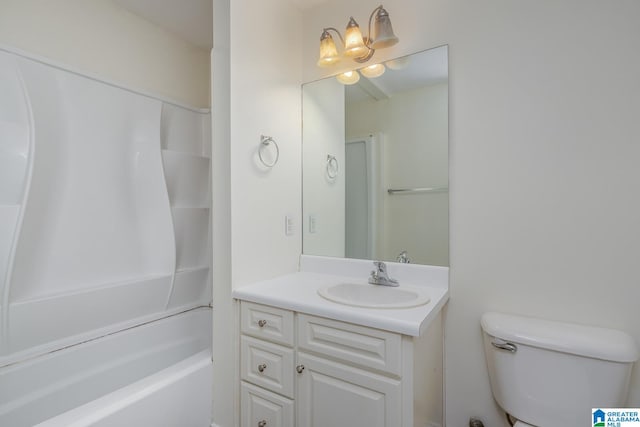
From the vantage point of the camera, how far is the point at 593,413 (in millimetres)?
1027

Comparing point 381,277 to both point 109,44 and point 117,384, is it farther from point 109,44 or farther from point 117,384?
point 109,44

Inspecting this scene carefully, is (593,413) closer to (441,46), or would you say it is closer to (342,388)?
(342,388)

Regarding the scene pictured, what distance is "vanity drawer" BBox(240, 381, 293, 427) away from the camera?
1.30 metres

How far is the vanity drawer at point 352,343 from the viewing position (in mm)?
1061

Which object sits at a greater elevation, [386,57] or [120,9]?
[120,9]

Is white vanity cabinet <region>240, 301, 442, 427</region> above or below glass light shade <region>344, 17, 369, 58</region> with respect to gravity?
below

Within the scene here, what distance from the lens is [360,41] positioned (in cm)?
160

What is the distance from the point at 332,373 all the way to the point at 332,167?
3.83 ft

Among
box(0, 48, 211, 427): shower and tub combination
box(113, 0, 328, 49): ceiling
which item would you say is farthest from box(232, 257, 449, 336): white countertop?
box(113, 0, 328, 49): ceiling

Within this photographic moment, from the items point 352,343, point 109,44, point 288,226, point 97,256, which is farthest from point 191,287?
point 109,44

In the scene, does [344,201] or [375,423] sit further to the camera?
[344,201]

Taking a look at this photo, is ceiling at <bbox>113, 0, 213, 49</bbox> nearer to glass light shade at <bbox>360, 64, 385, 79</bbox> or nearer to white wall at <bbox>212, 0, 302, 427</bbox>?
white wall at <bbox>212, 0, 302, 427</bbox>

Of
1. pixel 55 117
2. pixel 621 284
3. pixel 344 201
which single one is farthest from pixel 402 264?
pixel 55 117

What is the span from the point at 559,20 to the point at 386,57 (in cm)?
76
